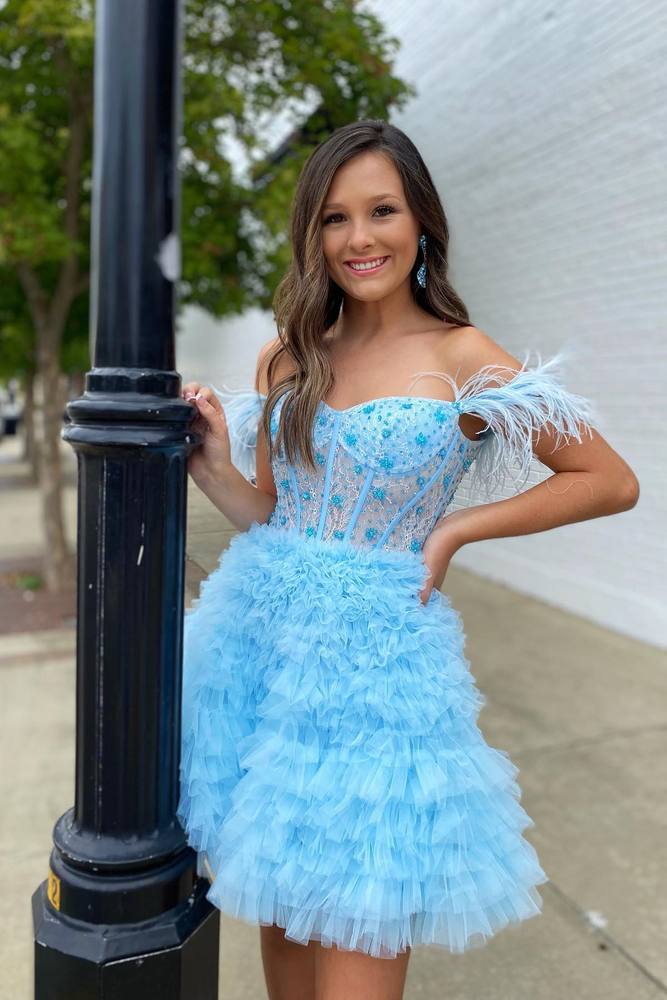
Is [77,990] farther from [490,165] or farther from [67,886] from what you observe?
[490,165]

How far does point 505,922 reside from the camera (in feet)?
4.81

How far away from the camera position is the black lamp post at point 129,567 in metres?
1.34

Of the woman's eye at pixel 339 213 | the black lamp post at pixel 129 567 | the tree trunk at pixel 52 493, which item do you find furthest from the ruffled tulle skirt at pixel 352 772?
the tree trunk at pixel 52 493

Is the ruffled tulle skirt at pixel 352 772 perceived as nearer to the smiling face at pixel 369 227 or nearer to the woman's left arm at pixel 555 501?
the woman's left arm at pixel 555 501

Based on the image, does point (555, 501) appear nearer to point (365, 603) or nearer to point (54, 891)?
point (365, 603)

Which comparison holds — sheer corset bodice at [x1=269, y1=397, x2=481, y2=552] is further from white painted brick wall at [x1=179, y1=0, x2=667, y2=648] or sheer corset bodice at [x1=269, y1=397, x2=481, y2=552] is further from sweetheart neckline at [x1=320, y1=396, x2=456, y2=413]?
white painted brick wall at [x1=179, y1=0, x2=667, y2=648]

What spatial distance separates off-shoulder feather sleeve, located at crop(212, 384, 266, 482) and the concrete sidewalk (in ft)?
0.63

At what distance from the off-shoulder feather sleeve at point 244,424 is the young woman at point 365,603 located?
0.20 meters

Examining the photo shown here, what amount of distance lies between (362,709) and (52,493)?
20.8ft

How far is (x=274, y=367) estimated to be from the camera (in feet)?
6.29

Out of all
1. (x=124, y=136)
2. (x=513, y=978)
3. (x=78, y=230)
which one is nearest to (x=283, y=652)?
(x=124, y=136)

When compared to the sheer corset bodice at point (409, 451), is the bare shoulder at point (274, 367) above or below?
above

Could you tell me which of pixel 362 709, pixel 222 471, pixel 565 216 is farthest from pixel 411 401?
pixel 565 216

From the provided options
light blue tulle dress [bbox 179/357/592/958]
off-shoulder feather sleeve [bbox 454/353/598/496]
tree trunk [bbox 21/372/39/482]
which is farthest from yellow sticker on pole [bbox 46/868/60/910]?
tree trunk [bbox 21/372/39/482]
